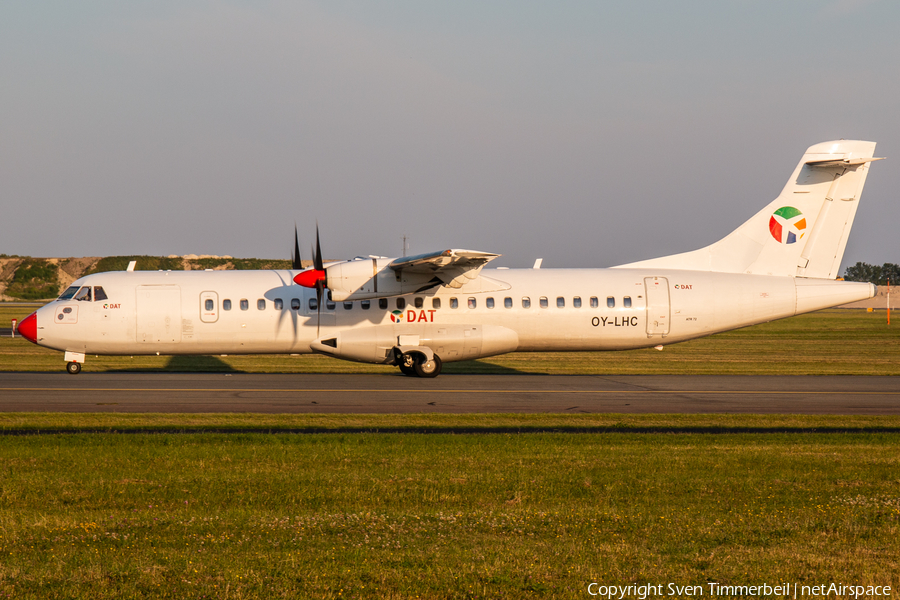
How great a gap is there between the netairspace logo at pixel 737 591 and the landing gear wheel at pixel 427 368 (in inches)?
711

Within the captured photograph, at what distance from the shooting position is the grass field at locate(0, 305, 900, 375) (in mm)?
28797

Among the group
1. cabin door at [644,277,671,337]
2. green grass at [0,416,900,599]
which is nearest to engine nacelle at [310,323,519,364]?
cabin door at [644,277,671,337]

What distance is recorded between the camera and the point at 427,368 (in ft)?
78.7

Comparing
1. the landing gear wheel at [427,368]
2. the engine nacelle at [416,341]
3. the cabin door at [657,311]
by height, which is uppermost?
the cabin door at [657,311]

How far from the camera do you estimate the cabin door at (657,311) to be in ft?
81.6

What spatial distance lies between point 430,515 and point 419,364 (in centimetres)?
1603

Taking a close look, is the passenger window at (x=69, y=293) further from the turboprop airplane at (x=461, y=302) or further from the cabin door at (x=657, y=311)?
the cabin door at (x=657, y=311)

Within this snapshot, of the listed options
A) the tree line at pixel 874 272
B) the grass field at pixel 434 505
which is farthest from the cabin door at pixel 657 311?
the tree line at pixel 874 272

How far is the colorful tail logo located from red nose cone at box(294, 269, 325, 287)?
49.0ft

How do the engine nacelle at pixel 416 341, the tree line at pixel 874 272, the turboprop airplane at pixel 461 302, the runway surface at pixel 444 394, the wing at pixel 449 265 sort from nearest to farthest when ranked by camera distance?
the runway surface at pixel 444 394, the wing at pixel 449 265, the turboprop airplane at pixel 461 302, the engine nacelle at pixel 416 341, the tree line at pixel 874 272

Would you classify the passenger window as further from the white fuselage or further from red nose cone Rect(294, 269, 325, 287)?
red nose cone Rect(294, 269, 325, 287)

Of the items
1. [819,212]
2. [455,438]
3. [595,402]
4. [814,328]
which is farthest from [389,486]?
[814,328]

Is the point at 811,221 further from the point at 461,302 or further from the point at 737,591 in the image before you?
the point at 737,591

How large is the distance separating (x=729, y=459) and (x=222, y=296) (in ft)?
56.0
